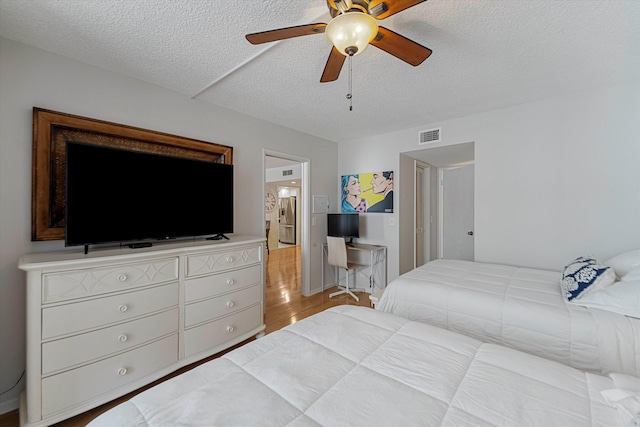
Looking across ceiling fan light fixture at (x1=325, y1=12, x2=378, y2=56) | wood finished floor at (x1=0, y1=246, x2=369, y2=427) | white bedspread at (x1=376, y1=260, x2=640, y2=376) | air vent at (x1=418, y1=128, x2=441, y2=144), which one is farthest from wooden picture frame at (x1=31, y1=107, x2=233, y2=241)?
air vent at (x1=418, y1=128, x2=441, y2=144)

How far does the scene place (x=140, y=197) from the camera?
6.73ft

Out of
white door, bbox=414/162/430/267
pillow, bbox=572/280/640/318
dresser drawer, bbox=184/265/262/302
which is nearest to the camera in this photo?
pillow, bbox=572/280/640/318

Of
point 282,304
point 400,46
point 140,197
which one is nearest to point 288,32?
point 400,46

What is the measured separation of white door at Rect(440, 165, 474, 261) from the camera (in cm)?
426

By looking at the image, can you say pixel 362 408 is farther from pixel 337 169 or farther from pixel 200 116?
pixel 337 169

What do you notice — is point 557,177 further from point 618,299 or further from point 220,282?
point 220,282

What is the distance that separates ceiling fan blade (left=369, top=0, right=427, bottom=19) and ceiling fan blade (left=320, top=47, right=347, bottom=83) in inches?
11.5

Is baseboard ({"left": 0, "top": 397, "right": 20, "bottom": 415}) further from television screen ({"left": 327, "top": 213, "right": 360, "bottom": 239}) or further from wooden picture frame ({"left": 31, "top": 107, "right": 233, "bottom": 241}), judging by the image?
television screen ({"left": 327, "top": 213, "right": 360, "bottom": 239})

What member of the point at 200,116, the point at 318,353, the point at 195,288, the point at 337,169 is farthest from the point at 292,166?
the point at 318,353

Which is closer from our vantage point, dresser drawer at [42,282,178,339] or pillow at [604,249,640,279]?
dresser drawer at [42,282,178,339]

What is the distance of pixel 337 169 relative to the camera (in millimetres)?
4461

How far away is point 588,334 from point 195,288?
266 centimetres

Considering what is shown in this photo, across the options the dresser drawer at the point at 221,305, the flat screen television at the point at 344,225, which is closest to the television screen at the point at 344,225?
the flat screen television at the point at 344,225

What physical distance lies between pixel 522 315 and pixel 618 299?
50cm
